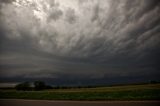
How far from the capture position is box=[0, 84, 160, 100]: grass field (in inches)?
325

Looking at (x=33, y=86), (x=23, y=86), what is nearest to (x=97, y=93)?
(x=33, y=86)

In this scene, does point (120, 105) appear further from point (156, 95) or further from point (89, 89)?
point (89, 89)

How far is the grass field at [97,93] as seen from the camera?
8.27 m

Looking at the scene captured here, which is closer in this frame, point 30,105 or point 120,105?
point 120,105

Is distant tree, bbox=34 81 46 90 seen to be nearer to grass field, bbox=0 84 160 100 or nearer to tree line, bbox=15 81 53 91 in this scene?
tree line, bbox=15 81 53 91

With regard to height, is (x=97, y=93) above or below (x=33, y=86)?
below

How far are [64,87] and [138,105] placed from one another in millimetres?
3904

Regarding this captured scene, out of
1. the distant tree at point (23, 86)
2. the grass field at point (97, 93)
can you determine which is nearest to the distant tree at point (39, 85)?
the grass field at point (97, 93)

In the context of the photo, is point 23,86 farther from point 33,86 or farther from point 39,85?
point 39,85

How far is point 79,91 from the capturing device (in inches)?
380

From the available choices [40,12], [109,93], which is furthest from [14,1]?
[109,93]

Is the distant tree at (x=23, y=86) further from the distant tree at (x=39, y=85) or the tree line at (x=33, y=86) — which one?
the distant tree at (x=39, y=85)

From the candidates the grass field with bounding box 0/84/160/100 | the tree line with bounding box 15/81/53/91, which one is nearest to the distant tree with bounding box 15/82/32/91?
the tree line with bounding box 15/81/53/91

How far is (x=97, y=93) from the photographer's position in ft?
30.6
